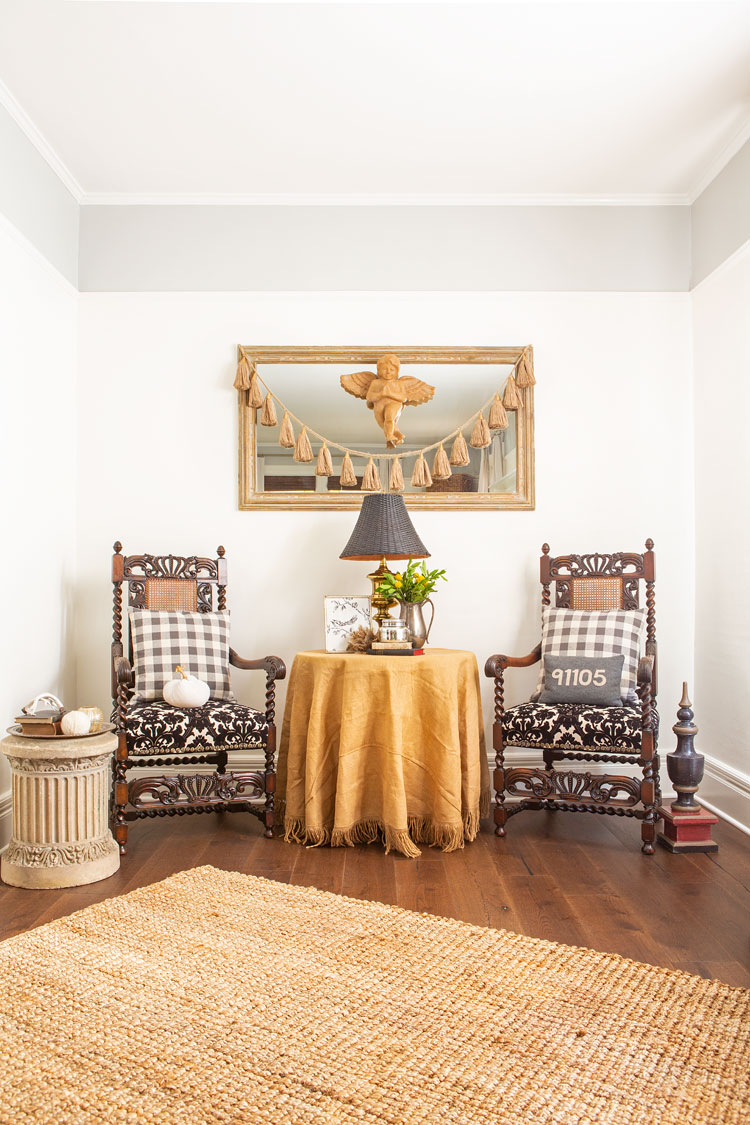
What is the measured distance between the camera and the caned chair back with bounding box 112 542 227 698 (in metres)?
3.85

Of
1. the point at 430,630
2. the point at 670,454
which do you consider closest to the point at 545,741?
the point at 430,630

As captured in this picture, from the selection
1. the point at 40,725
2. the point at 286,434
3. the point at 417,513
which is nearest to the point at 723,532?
the point at 417,513

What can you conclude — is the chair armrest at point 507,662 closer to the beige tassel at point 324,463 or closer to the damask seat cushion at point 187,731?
the damask seat cushion at point 187,731

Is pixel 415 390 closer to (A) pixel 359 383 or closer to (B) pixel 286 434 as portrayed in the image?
(A) pixel 359 383

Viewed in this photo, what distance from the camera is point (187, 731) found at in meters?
3.27

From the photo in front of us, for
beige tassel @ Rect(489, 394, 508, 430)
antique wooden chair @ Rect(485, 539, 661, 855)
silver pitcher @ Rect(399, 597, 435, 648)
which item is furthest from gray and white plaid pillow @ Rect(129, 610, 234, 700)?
beige tassel @ Rect(489, 394, 508, 430)

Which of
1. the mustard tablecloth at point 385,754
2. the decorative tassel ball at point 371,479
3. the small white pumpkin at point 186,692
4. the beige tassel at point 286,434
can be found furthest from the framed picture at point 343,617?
the beige tassel at point 286,434

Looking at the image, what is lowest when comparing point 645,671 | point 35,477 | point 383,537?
point 645,671

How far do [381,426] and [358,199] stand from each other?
3.82 feet

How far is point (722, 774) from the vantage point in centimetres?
375

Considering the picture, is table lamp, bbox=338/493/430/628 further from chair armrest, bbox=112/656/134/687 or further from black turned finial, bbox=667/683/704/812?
black turned finial, bbox=667/683/704/812

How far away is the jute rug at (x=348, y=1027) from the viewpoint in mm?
1543

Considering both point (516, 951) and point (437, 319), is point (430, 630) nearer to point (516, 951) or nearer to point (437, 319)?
point (437, 319)

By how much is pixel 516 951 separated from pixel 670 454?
281cm
